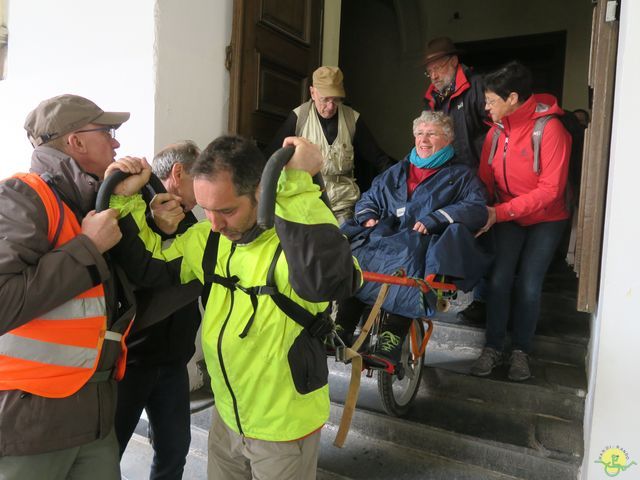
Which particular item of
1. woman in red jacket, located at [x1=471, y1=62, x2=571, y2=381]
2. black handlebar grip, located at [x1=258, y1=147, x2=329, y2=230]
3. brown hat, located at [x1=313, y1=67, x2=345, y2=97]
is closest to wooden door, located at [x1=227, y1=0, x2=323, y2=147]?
brown hat, located at [x1=313, y1=67, x2=345, y2=97]

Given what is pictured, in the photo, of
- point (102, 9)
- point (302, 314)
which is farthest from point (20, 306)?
point (102, 9)

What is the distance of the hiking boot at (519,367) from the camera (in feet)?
9.02

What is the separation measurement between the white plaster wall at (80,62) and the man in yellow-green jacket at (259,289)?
5.42 feet

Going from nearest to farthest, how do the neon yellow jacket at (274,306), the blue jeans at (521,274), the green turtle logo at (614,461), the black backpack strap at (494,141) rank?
1. the neon yellow jacket at (274,306)
2. the green turtle logo at (614,461)
3. the blue jeans at (521,274)
4. the black backpack strap at (494,141)

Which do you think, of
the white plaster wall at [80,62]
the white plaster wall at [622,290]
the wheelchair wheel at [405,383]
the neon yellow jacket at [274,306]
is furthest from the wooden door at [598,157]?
the white plaster wall at [80,62]

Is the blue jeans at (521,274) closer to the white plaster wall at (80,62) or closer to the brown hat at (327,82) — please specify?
the brown hat at (327,82)

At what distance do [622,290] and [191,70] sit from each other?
254cm

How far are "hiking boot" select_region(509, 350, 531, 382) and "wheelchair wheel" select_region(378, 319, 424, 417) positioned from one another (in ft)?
1.55

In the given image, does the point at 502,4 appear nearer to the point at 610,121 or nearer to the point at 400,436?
the point at 610,121

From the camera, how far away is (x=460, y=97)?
10.7ft

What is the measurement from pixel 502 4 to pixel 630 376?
5.35m

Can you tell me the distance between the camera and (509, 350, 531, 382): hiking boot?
2.75 meters

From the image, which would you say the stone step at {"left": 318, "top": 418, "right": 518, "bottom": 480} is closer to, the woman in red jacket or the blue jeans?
the woman in red jacket

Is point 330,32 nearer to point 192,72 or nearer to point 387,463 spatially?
point 192,72
